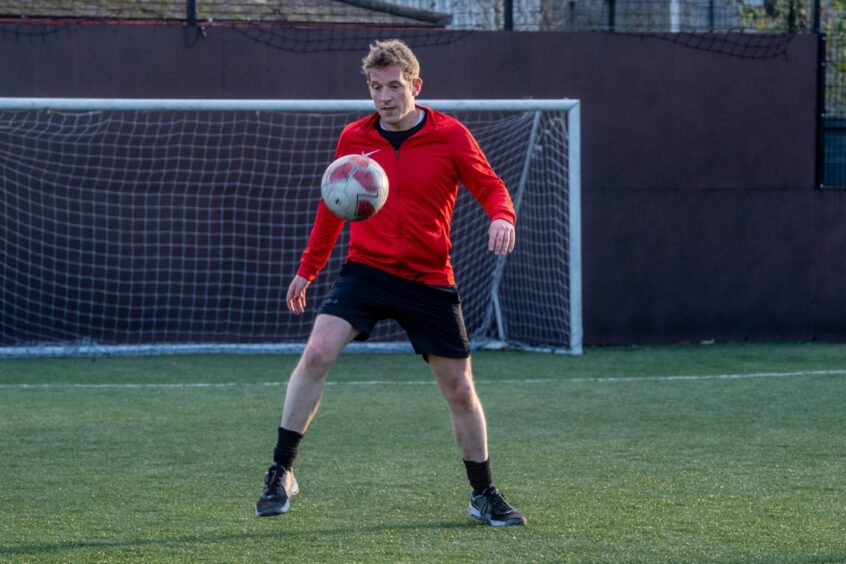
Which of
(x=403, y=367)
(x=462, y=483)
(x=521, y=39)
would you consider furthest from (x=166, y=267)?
(x=462, y=483)

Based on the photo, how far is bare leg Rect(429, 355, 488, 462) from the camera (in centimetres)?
470

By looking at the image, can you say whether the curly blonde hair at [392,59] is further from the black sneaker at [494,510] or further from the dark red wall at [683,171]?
the dark red wall at [683,171]

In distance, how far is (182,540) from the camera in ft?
14.5

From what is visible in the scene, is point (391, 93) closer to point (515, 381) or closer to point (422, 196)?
point (422, 196)

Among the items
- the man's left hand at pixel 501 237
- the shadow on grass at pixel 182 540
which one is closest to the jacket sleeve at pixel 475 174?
the man's left hand at pixel 501 237

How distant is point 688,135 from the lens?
478 inches

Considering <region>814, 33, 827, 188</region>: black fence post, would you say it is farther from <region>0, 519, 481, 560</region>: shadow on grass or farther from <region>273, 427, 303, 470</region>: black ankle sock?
<region>273, 427, 303, 470</region>: black ankle sock

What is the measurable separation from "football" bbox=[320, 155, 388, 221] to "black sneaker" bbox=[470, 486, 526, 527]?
3.82 feet

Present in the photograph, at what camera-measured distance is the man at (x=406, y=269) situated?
4.64 metres

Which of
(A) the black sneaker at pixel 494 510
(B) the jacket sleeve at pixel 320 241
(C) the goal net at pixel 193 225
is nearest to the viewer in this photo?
(A) the black sneaker at pixel 494 510

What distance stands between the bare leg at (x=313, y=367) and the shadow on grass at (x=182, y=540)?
1.29 ft

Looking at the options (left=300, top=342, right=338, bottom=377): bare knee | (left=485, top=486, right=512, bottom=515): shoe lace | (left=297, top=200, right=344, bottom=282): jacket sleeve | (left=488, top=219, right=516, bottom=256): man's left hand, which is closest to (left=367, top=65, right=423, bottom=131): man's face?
(left=297, top=200, right=344, bottom=282): jacket sleeve

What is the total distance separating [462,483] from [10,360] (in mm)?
6266

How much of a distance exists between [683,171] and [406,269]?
7.94 meters
